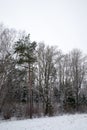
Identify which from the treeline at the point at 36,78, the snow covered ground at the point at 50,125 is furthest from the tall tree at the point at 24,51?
the snow covered ground at the point at 50,125

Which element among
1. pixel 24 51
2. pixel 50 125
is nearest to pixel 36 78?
pixel 24 51

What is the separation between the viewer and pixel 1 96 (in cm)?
1964

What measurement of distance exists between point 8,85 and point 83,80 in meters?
20.8

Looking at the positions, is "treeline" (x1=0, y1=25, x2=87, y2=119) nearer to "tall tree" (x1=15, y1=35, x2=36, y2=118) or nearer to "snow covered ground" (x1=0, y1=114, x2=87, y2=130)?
"tall tree" (x1=15, y1=35, x2=36, y2=118)

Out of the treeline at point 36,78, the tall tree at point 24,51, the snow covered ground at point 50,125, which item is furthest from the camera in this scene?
the tall tree at point 24,51

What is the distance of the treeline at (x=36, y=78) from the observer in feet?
67.8

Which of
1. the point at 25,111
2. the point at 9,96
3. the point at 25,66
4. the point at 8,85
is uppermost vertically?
the point at 25,66

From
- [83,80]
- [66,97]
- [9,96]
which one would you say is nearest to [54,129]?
[9,96]

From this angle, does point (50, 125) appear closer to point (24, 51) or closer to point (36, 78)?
point (24, 51)

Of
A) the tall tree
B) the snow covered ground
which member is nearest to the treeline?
the tall tree

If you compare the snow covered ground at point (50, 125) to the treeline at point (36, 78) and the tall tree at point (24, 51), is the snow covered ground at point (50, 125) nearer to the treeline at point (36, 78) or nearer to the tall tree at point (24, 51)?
the treeline at point (36, 78)

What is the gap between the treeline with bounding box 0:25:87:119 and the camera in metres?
20.7

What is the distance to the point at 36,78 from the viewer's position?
28.7 metres

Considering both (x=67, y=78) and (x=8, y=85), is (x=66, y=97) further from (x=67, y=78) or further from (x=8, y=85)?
(x=8, y=85)
